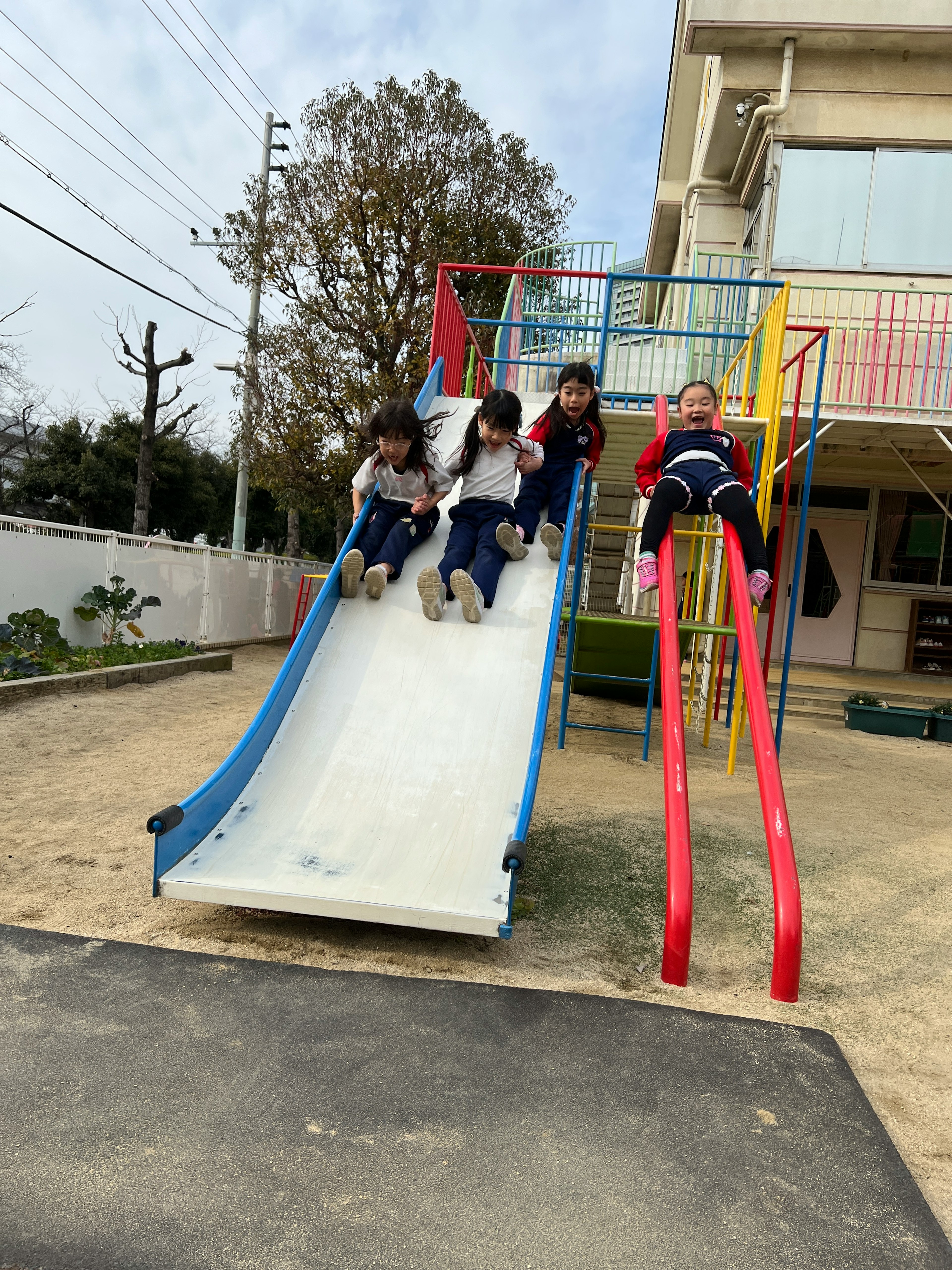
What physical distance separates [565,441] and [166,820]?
342cm

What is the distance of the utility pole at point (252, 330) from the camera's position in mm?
14445

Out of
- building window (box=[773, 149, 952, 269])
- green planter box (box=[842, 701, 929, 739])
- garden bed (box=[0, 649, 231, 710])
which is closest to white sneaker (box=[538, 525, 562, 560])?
garden bed (box=[0, 649, 231, 710])

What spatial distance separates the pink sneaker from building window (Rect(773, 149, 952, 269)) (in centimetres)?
722

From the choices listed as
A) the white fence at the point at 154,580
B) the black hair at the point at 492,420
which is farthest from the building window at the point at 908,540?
the white fence at the point at 154,580

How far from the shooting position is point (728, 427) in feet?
19.0

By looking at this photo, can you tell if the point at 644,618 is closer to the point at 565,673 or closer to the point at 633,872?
the point at 565,673

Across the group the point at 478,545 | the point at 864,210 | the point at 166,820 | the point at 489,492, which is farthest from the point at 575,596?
the point at 864,210

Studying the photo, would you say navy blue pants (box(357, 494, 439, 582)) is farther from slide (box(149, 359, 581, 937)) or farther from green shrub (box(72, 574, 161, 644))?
green shrub (box(72, 574, 161, 644))

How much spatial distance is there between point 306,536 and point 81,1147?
3145cm

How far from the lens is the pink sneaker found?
11.8ft

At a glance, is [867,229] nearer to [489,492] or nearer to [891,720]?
[891,720]

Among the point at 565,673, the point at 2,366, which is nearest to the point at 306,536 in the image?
the point at 2,366

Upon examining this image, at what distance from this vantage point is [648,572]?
361 cm

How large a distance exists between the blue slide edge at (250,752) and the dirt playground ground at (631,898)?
25 centimetres
